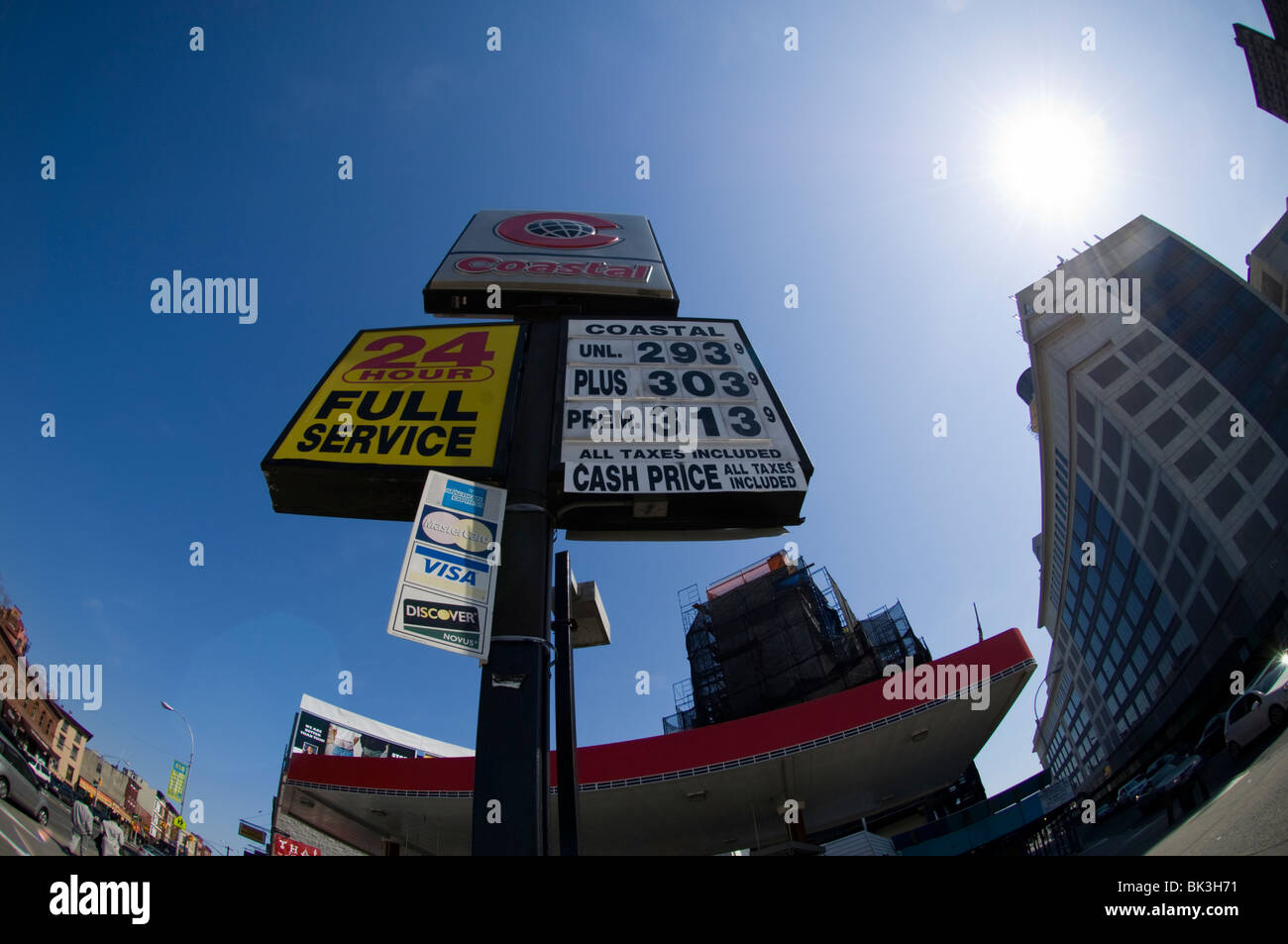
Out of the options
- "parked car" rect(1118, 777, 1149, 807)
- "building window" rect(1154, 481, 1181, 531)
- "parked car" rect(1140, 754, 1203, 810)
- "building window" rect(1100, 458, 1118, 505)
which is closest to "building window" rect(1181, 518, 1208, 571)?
"building window" rect(1154, 481, 1181, 531)

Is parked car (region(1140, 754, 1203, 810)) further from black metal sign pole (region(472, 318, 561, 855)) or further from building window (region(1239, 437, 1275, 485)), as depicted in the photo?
building window (region(1239, 437, 1275, 485))

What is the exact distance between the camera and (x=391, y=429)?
676 centimetres

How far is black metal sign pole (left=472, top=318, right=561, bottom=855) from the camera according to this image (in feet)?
15.4

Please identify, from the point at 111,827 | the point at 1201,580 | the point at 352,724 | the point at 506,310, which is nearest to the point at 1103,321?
the point at 1201,580

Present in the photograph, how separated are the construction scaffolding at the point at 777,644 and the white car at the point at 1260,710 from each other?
1714cm

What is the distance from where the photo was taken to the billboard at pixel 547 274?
30.1ft

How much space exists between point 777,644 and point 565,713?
31.2 metres

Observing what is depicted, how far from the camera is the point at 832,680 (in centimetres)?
3188

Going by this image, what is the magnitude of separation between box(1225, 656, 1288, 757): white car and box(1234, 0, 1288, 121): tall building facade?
45.2 metres

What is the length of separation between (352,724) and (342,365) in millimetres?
74828

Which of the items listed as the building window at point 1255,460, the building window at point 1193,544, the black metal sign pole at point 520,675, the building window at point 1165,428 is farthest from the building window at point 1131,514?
the black metal sign pole at point 520,675

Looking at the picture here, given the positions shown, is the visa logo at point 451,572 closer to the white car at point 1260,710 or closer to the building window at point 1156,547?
the white car at point 1260,710
